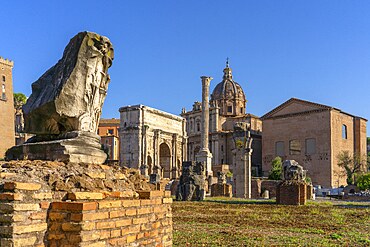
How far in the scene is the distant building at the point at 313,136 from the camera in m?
50.9

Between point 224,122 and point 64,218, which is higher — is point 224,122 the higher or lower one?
the higher one

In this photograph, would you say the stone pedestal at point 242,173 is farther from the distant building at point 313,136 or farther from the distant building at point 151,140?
the distant building at point 313,136

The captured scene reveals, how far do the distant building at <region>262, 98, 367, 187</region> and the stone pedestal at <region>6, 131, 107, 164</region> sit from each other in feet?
159

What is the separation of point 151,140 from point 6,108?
78.1ft

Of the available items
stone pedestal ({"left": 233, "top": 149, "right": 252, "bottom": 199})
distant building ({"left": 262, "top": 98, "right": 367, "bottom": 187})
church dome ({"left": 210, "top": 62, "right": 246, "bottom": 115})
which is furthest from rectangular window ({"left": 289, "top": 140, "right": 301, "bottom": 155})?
stone pedestal ({"left": 233, "top": 149, "right": 252, "bottom": 199})

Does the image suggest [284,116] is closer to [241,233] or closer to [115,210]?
[241,233]

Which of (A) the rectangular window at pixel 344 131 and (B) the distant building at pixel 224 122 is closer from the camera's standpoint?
(A) the rectangular window at pixel 344 131

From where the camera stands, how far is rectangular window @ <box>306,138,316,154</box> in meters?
52.6

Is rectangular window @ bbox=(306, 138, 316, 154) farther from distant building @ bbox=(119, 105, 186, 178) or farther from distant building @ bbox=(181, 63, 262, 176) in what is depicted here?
distant building @ bbox=(119, 105, 186, 178)

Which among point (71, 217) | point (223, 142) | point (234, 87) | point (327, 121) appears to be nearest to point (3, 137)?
point (223, 142)

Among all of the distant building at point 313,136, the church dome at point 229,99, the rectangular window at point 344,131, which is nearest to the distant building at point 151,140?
the distant building at point 313,136

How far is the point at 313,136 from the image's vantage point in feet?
172

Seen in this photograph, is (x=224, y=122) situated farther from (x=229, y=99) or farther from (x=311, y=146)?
(x=311, y=146)

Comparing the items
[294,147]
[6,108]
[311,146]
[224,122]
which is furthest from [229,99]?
[6,108]
